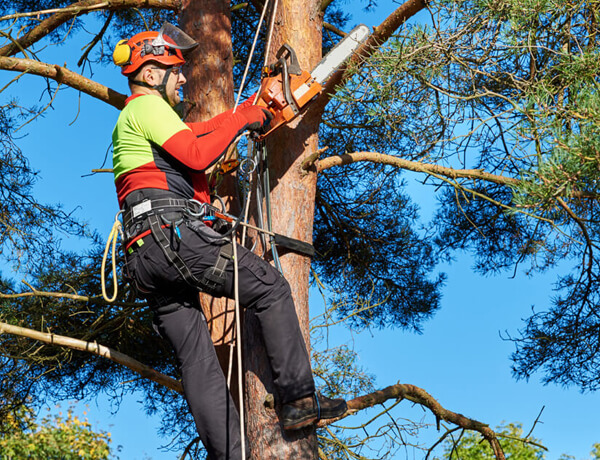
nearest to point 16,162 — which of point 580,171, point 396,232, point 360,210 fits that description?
point 360,210

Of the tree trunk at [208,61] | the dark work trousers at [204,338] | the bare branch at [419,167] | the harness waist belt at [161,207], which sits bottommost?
the dark work trousers at [204,338]

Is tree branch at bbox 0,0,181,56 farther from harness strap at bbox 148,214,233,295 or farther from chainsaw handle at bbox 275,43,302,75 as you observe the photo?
harness strap at bbox 148,214,233,295

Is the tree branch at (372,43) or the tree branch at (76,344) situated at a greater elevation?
the tree branch at (372,43)

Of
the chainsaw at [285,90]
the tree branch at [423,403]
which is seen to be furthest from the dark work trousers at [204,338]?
the tree branch at [423,403]

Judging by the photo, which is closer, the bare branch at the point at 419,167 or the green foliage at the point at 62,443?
the bare branch at the point at 419,167

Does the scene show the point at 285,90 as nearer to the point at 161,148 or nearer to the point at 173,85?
the point at 173,85

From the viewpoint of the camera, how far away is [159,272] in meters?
3.19

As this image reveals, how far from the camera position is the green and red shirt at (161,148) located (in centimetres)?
314

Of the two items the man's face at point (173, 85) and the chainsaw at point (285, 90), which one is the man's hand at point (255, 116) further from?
the man's face at point (173, 85)

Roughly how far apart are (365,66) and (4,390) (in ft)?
13.2

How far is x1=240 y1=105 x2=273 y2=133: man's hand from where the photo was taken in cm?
339

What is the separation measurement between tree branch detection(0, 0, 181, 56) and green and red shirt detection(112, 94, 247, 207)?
5.92 feet

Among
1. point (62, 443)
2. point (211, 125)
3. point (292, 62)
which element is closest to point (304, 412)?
point (211, 125)

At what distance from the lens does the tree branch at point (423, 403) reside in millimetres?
4484
